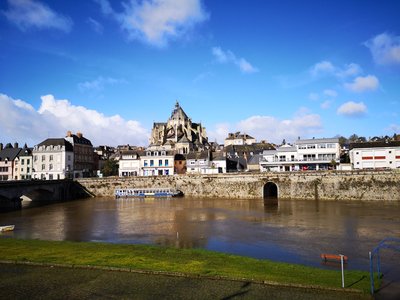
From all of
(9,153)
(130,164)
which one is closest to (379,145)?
(130,164)

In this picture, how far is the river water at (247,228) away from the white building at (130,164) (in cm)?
3269

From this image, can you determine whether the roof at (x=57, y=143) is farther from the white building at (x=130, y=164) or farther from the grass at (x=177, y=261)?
the grass at (x=177, y=261)

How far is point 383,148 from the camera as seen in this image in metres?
53.9

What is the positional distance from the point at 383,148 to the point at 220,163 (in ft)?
97.6

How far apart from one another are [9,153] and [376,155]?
7486 centimetres

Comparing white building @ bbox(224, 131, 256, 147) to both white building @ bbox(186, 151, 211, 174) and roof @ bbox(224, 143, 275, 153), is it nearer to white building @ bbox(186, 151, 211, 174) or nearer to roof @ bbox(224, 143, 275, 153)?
roof @ bbox(224, 143, 275, 153)

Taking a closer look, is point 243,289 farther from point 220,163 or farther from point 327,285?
point 220,163

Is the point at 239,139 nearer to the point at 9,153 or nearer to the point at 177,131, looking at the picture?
the point at 177,131

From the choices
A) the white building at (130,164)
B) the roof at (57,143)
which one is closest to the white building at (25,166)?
the roof at (57,143)

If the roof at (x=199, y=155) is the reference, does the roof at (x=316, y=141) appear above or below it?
above

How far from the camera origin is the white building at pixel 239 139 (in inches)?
4369

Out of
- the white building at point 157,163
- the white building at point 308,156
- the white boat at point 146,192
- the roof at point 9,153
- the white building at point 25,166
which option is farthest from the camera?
the roof at point 9,153

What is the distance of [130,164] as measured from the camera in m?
72.8

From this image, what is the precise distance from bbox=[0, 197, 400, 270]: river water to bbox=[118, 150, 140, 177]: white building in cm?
3269
